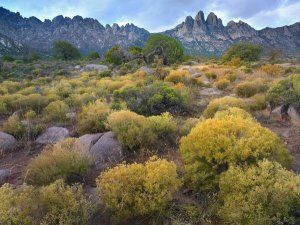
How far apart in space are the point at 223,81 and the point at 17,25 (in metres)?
151

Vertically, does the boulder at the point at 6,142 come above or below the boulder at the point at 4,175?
above

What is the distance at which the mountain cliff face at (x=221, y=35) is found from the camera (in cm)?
13375

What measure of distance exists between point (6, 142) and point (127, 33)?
163 m

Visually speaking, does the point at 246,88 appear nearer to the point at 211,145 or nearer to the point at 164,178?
the point at 211,145

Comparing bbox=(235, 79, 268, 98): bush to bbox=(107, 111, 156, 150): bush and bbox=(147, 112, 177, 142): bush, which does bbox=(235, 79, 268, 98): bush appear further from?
bbox=(107, 111, 156, 150): bush

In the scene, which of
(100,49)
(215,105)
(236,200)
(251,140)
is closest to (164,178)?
(236,200)

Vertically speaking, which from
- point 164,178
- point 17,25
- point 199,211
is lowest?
point 199,211

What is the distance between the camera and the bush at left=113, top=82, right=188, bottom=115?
10.7 meters

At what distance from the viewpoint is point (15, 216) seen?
13.0 ft

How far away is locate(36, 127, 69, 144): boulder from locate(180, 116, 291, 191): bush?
12.9 ft

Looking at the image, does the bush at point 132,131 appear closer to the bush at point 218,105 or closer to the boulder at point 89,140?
the boulder at point 89,140

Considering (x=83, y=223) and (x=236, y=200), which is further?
(x=236, y=200)

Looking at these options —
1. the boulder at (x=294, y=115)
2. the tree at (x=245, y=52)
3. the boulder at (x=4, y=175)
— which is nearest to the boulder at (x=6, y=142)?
the boulder at (x=4, y=175)

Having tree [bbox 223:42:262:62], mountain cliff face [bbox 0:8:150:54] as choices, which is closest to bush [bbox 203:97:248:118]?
tree [bbox 223:42:262:62]
